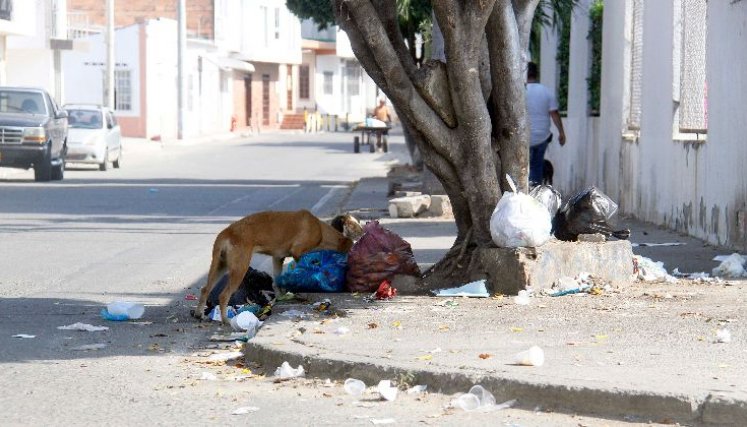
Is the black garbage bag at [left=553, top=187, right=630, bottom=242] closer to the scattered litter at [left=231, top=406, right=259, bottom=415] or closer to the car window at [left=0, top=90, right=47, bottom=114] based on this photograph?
the scattered litter at [left=231, top=406, right=259, bottom=415]

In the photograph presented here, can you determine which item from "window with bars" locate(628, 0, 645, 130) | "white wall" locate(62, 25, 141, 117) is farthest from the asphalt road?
"white wall" locate(62, 25, 141, 117)

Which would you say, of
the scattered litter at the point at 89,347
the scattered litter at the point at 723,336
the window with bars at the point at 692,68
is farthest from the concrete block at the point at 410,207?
the scattered litter at the point at 723,336

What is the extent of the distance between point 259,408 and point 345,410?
435 millimetres

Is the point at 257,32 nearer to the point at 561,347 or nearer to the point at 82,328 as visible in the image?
the point at 82,328

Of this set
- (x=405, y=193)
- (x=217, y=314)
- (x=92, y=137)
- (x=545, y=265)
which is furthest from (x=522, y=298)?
(x=92, y=137)

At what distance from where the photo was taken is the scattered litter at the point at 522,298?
977cm

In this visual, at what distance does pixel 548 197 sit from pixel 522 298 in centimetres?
225

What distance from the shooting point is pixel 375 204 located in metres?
22.6

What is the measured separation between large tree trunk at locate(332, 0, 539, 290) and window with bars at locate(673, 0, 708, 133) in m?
4.98

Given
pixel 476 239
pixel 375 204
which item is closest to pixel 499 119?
pixel 476 239

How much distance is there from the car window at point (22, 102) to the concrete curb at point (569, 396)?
78.4 ft

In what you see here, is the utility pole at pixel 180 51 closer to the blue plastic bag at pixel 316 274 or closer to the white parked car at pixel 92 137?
the white parked car at pixel 92 137

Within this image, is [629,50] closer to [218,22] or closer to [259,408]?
[259,408]

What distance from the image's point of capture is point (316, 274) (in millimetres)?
10516
